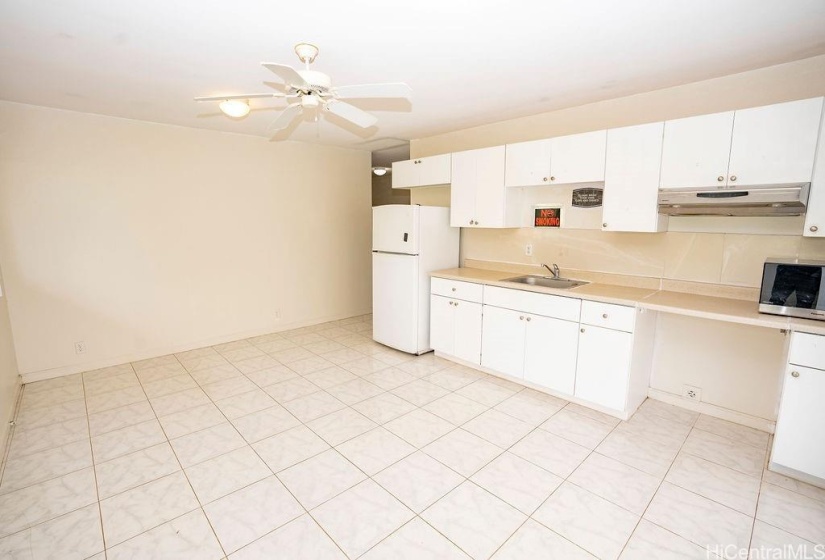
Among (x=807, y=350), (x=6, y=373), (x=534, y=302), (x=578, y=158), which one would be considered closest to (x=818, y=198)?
(x=807, y=350)

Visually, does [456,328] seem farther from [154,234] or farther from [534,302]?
[154,234]

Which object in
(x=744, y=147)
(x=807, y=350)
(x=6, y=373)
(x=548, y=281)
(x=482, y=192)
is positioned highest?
(x=744, y=147)

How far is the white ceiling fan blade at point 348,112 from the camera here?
7.14 ft

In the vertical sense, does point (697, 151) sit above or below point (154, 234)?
above

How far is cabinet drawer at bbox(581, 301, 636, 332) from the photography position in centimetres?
264

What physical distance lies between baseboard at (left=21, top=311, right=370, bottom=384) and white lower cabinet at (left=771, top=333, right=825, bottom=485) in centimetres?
470

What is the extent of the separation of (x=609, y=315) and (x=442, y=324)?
1.62 meters

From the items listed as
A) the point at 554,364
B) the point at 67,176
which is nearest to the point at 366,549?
the point at 554,364

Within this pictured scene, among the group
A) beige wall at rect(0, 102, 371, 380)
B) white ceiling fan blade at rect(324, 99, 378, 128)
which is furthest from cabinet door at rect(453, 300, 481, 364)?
beige wall at rect(0, 102, 371, 380)

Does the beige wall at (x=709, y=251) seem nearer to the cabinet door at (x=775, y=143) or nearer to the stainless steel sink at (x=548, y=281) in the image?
the stainless steel sink at (x=548, y=281)

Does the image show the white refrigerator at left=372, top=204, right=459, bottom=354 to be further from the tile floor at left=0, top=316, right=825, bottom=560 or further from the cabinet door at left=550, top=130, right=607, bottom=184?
the cabinet door at left=550, top=130, right=607, bottom=184

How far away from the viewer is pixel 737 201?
7.54 feet

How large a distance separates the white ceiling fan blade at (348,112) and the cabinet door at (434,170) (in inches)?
65.3

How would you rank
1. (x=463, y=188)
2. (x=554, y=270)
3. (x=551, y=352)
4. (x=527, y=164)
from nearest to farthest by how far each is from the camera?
(x=551, y=352) < (x=527, y=164) < (x=554, y=270) < (x=463, y=188)
